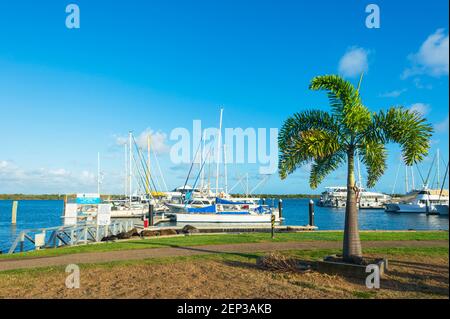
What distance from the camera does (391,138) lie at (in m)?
11.0

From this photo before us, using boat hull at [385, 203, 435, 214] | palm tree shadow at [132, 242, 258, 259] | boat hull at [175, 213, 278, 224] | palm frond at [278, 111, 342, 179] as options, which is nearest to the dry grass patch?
palm tree shadow at [132, 242, 258, 259]

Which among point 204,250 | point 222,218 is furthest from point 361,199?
point 204,250

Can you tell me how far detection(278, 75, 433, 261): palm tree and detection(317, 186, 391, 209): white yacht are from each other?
306ft

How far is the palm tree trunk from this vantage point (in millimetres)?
11125

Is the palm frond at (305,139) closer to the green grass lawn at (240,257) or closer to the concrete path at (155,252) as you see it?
the green grass lawn at (240,257)

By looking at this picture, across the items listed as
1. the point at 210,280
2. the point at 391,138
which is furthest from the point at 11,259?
the point at 391,138

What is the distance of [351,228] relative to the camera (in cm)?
1130

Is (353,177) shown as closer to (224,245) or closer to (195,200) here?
(224,245)

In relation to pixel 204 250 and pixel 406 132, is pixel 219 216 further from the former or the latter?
pixel 406 132

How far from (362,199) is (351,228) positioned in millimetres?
107365

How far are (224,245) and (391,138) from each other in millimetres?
9475

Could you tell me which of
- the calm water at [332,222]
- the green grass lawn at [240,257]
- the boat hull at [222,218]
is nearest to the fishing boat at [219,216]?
the boat hull at [222,218]

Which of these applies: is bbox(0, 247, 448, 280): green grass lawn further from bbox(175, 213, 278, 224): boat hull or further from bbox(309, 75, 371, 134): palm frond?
bbox(175, 213, 278, 224): boat hull
